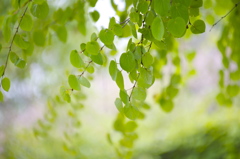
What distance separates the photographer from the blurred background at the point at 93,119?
4.52ft

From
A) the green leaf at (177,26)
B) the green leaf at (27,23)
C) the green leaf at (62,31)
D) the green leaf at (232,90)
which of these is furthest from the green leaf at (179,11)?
the green leaf at (232,90)

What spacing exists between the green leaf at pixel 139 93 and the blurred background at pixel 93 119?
0.54m

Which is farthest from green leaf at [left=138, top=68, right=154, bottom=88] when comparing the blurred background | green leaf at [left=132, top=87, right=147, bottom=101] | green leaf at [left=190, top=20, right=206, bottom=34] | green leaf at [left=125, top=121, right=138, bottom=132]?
the blurred background

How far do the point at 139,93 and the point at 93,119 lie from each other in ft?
7.18

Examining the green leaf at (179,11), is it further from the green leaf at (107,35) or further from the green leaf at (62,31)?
the green leaf at (62,31)

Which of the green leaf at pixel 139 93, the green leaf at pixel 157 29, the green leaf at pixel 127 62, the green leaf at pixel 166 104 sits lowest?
the green leaf at pixel 139 93

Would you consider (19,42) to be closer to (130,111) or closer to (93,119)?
(130,111)

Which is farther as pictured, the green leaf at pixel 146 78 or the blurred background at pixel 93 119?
the blurred background at pixel 93 119

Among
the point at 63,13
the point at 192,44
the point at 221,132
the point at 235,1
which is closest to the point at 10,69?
the point at 63,13

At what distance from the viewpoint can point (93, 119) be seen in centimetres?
260

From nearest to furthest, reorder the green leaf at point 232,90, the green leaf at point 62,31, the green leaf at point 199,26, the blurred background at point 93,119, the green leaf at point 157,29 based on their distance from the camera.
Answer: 1. the green leaf at point 157,29
2. the green leaf at point 199,26
3. the green leaf at point 62,31
4. the green leaf at point 232,90
5. the blurred background at point 93,119

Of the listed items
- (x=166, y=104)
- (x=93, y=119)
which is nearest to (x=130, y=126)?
(x=166, y=104)

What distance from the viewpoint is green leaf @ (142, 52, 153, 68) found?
1.51 ft

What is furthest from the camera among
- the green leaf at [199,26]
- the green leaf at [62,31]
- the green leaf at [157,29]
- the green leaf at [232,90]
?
the green leaf at [232,90]
